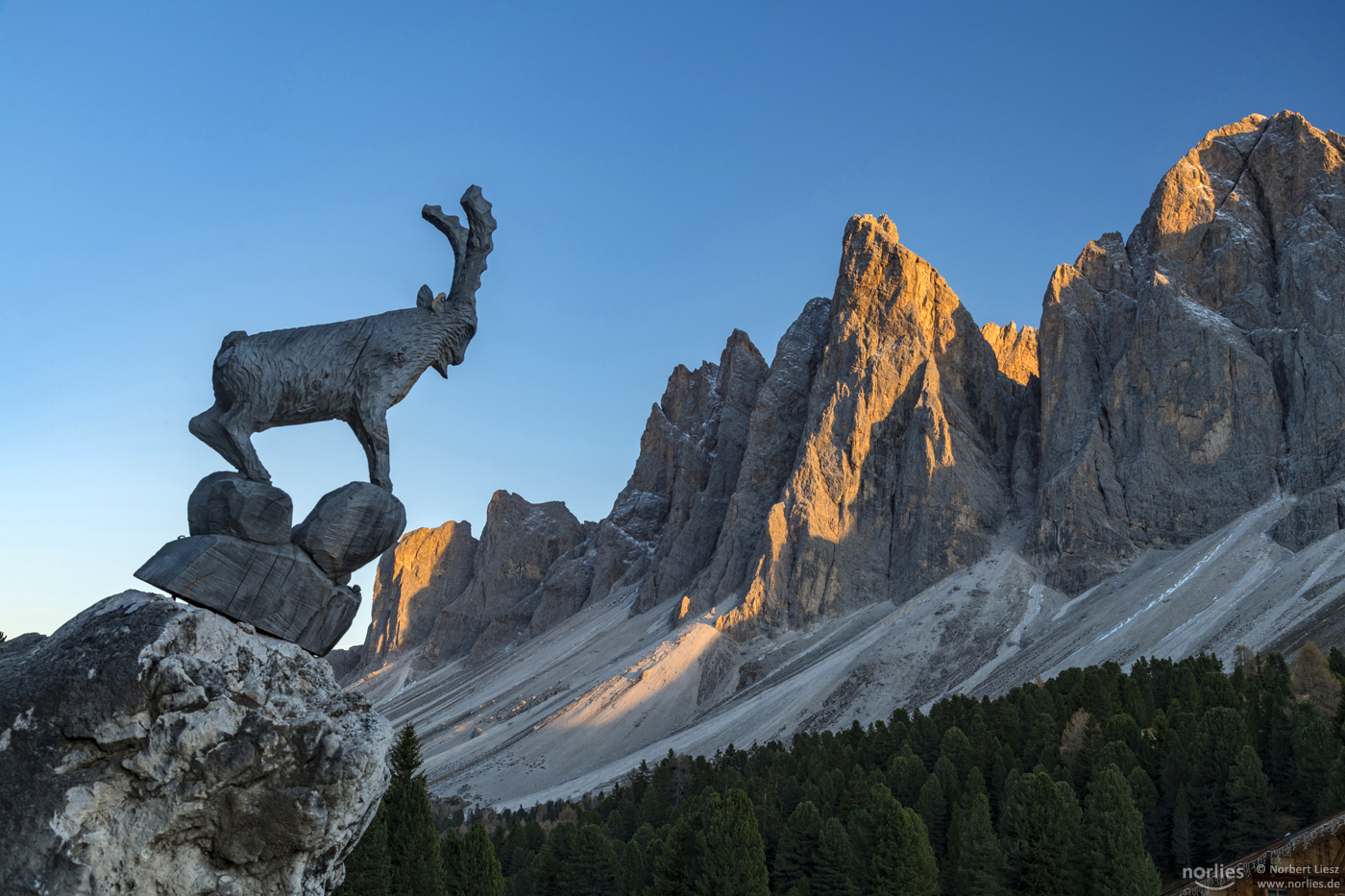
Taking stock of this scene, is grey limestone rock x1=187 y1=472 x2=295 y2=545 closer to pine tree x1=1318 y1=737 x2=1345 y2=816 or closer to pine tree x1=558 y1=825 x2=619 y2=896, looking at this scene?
pine tree x1=558 y1=825 x2=619 y2=896

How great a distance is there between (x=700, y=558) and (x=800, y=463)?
30654 mm

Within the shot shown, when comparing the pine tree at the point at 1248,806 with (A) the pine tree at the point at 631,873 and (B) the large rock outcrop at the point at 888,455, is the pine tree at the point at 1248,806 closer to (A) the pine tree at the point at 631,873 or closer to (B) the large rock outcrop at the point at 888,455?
(A) the pine tree at the point at 631,873

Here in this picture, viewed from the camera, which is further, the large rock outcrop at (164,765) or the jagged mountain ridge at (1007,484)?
the jagged mountain ridge at (1007,484)

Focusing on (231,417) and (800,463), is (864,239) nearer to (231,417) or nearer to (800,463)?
(800,463)

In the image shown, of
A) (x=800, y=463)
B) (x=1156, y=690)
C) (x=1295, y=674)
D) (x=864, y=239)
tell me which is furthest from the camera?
(x=864, y=239)

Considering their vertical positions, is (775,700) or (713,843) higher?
(713,843)

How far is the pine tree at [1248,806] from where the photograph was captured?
116ft

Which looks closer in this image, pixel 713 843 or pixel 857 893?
pixel 713 843

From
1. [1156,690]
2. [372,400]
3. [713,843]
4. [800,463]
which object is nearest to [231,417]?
[372,400]

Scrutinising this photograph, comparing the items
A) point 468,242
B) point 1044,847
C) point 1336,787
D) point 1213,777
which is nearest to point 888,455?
point 1213,777

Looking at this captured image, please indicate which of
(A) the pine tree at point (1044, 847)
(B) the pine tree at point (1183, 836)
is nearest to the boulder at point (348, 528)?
(A) the pine tree at point (1044, 847)

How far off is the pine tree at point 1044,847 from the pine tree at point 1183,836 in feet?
24.0

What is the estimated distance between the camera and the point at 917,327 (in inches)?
5177

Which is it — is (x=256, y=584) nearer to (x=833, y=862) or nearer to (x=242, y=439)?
(x=242, y=439)
